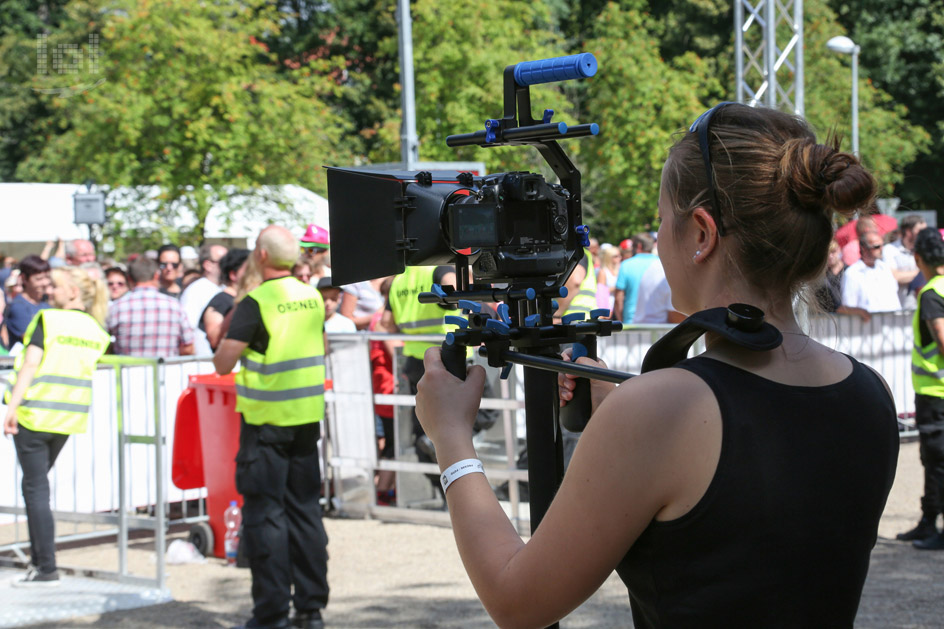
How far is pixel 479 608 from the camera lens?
19.3 feet

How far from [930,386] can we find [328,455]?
4.49 m

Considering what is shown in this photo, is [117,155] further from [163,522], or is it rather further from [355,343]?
[163,522]

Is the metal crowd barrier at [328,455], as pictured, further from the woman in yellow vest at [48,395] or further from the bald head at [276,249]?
the bald head at [276,249]

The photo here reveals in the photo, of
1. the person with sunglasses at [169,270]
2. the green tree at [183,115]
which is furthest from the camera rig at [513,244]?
the green tree at [183,115]

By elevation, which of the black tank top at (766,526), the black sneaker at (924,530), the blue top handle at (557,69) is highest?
the blue top handle at (557,69)

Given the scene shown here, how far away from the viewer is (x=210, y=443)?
7.20 m

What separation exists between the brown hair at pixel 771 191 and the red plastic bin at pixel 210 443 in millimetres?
5816

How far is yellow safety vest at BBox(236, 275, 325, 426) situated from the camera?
5.60 metres

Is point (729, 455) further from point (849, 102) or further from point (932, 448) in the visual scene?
point (849, 102)

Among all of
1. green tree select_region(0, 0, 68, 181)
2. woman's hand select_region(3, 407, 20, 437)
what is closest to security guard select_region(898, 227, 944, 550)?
woman's hand select_region(3, 407, 20, 437)

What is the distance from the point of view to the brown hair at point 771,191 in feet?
4.99

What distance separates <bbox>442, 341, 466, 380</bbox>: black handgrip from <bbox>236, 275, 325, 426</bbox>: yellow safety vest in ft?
12.7

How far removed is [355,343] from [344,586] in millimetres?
2285

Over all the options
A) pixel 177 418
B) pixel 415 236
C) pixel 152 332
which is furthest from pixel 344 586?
pixel 415 236
